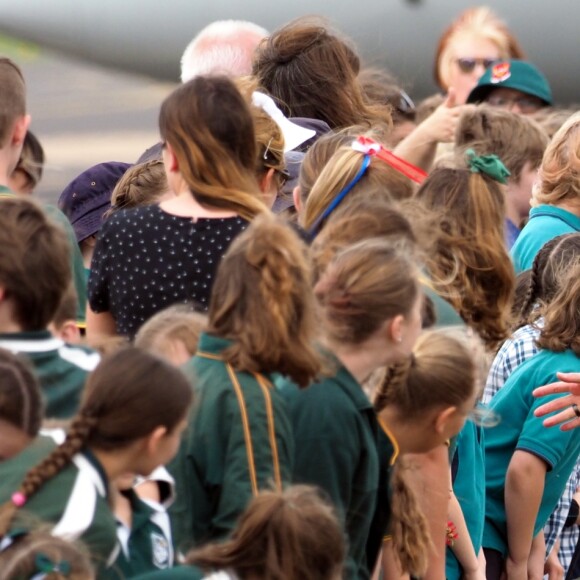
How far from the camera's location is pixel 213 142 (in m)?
3.37

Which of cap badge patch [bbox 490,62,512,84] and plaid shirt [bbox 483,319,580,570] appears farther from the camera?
cap badge patch [bbox 490,62,512,84]

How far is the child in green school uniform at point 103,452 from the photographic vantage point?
2395 millimetres

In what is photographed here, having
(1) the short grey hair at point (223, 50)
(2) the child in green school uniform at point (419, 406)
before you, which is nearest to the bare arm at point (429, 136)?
(1) the short grey hair at point (223, 50)

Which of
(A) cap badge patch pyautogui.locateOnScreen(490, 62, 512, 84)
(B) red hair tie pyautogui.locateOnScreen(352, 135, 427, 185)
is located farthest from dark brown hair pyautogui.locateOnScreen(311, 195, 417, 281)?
(A) cap badge patch pyautogui.locateOnScreen(490, 62, 512, 84)

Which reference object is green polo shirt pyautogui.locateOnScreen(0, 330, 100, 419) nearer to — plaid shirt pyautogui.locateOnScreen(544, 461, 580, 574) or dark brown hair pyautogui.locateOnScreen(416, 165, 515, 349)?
dark brown hair pyautogui.locateOnScreen(416, 165, 515, 349)

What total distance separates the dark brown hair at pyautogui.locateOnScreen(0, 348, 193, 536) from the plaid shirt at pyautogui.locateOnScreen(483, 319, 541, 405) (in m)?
2.06

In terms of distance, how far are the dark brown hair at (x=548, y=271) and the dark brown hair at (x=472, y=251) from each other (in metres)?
0.54

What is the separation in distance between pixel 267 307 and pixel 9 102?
1074mm

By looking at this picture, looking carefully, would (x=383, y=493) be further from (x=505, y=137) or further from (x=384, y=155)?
(x=505, y=137)

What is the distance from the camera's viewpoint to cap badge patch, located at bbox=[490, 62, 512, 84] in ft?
22.3

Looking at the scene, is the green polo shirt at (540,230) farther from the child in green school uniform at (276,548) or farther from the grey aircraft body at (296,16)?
the grey aircraft body at (296,16)

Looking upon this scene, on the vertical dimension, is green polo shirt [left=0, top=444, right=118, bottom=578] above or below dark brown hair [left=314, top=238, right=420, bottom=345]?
below

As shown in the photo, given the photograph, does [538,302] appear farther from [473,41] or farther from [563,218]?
[473,41]

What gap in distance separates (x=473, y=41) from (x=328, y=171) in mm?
3899
